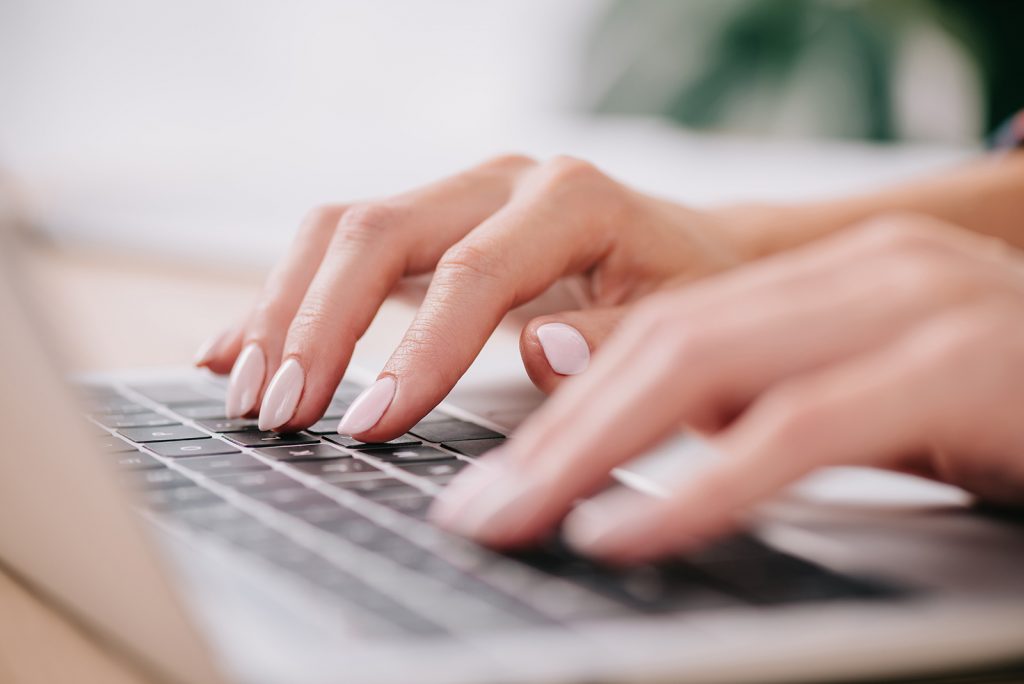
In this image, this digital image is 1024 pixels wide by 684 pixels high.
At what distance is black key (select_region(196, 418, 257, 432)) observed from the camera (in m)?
0.50

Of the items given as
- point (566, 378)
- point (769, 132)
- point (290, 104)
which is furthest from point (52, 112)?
point (566, 378)

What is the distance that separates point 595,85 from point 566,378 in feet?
5.86

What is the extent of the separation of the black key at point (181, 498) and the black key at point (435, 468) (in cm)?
9

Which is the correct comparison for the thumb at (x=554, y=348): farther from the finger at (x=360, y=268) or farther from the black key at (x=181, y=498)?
the black key at (x=181, y=498)

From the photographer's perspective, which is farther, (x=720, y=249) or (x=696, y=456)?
(x=720, y=249)

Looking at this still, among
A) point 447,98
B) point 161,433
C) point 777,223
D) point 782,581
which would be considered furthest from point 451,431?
point 447,98

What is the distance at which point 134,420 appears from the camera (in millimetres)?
506

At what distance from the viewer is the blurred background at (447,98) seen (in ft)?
5.72

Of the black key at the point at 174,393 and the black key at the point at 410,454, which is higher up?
the black key at the point at 410,454

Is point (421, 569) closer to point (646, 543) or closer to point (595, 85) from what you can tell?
point (646, 543)

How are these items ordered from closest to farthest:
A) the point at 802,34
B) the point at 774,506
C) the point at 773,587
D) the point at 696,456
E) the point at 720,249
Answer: the point at 773,587 < the point at 774,506 < the point at 696,456 < the point at 720,249 < the point at 802,34

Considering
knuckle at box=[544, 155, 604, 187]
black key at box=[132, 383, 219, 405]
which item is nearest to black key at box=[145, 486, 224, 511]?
black key at box=[132, 383, 219, 405]

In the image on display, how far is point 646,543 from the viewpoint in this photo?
30 centimetres

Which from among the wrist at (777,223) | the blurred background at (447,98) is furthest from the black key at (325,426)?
the blurred background at (447,98)
